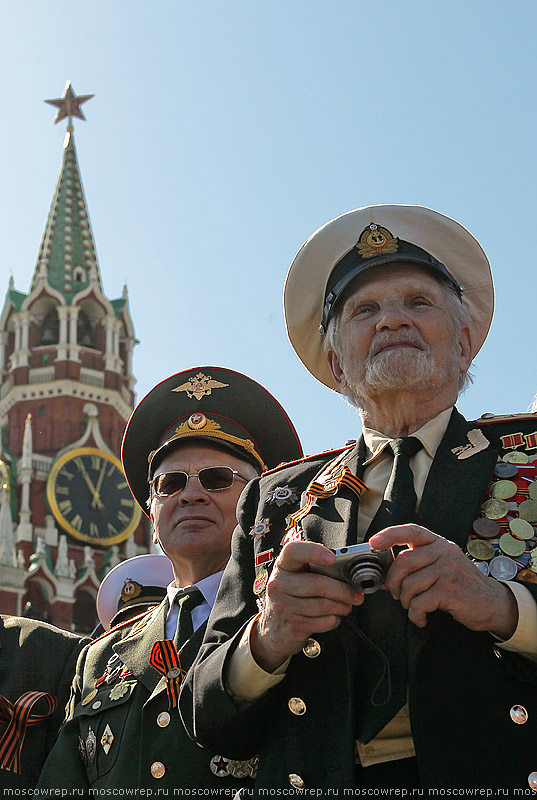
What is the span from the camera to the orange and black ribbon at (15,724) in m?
4.29

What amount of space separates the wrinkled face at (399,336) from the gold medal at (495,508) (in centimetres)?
48

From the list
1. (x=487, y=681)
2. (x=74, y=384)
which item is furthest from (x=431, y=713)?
(x=74, y=384)

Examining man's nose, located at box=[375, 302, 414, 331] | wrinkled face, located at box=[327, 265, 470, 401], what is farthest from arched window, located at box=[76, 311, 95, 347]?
man's nose, located at box=[375, 302, 414, 331]

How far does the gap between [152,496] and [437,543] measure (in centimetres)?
247

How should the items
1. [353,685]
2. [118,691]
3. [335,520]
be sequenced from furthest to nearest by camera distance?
[118,691]
[335,520]
[353,685]

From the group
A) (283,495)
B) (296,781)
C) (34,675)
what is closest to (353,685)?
(296,781)

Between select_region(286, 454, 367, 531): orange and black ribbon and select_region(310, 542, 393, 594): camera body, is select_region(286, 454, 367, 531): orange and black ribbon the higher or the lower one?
the higher one

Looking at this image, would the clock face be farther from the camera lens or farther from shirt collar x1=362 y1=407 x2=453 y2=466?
the camera lens

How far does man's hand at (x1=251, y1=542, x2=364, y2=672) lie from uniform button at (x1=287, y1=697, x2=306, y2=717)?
129 mm

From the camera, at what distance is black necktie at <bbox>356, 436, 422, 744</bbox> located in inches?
99.5

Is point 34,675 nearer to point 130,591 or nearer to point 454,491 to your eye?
point 130,591

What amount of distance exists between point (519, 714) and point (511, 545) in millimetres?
442

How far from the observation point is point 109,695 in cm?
399

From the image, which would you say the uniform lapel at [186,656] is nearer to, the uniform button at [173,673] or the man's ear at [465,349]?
the uniform button at [173,673]
